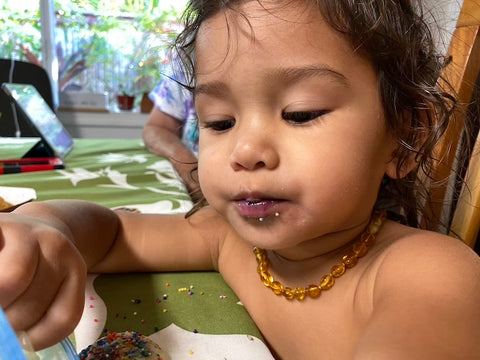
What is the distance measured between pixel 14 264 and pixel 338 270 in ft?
1.24

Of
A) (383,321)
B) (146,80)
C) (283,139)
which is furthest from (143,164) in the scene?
(146,80)

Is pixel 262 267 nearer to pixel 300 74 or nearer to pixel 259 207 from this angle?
pixel 259 207

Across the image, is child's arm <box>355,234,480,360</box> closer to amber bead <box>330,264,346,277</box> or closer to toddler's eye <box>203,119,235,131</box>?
amber bead <box>330,264,346,277</box>

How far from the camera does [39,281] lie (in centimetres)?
40

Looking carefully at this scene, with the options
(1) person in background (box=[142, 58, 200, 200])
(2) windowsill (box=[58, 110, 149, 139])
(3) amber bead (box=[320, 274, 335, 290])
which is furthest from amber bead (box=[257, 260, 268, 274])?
(2) windowsill (box=[58, 110, 149, 139])

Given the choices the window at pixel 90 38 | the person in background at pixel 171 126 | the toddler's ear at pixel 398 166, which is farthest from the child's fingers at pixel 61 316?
the window at pixel 90 38

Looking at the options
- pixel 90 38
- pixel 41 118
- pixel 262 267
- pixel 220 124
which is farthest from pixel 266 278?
pixel 90 38

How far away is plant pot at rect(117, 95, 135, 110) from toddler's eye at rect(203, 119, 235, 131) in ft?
9.14

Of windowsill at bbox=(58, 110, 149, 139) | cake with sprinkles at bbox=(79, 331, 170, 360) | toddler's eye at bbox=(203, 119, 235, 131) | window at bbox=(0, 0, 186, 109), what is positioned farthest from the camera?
windowsill at bbox=(58, 110, 149, 139)

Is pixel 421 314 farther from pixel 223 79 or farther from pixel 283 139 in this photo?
pixel 223 79

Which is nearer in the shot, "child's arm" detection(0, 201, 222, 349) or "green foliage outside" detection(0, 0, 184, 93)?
"child's arm" detection(0, 201, 222, 349)

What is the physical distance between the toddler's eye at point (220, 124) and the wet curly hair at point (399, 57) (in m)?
0.10

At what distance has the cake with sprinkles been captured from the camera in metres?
0.48

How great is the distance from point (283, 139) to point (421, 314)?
8.7 inches
